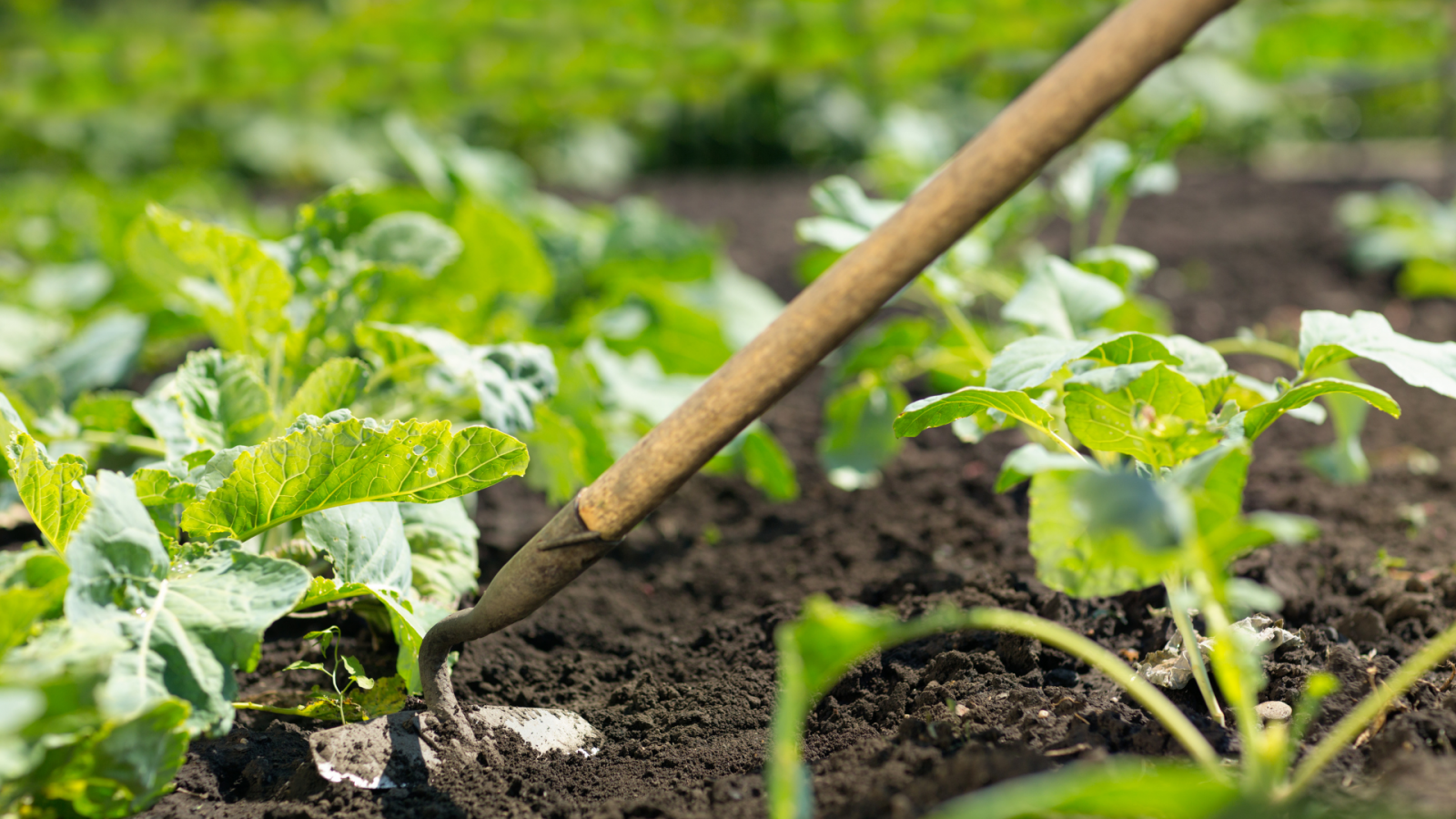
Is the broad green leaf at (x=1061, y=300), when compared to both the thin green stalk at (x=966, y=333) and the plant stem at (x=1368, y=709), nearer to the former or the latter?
the thin green stalk at (x=966, y=333)

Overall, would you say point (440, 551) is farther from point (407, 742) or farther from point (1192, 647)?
point (1192, 647)

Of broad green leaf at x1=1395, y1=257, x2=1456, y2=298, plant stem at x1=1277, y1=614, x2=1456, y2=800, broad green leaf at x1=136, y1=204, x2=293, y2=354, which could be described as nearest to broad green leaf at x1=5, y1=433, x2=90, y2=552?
broad green leaf at x1=136, y1=204, x2=293, y2=354

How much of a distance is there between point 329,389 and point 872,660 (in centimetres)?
84

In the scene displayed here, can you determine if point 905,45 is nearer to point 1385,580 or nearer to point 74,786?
point 1385,580

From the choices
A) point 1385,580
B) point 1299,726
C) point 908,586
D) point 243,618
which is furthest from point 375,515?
point 1385,580

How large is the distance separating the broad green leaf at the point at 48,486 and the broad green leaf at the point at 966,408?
93 cm

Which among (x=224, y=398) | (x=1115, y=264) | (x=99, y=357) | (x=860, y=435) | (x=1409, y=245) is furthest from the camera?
(x=1409, y=245)

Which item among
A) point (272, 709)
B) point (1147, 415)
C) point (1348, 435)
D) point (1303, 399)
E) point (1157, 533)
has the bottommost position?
point (272, 709)

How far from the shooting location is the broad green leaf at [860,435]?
1861 mm

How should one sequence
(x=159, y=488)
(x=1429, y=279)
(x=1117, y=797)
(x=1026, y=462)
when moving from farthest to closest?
(x=1429, y=279) → (x=1026, y=462) → (x=159, y=488) → (x=1117, y=797)

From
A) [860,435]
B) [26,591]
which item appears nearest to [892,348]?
[860,435]

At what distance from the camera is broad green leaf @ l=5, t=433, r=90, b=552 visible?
42.2 inches

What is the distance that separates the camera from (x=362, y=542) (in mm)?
1197

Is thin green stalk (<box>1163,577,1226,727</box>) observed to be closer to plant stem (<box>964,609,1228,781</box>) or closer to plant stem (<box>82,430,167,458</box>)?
plant stem (<box>964,609,1228,781</box>)
